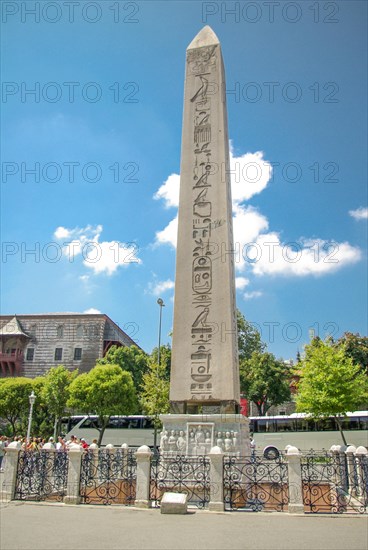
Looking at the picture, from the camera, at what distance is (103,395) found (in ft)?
103

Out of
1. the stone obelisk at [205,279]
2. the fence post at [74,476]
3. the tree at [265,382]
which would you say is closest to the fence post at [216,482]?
the stone obelisk at [205,279]

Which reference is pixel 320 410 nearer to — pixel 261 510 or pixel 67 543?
pixel 261 510

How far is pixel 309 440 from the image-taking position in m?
26.9

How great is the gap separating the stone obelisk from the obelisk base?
22 mm

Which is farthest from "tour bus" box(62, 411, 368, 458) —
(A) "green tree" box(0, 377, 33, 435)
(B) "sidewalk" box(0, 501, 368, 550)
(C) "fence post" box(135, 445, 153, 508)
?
(B) "sidewalk" box(0, 501, 368, 550)

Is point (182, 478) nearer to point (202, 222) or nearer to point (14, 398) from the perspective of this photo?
point (202, 222)

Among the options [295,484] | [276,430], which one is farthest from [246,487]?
[276,430]

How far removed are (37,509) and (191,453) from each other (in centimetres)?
336

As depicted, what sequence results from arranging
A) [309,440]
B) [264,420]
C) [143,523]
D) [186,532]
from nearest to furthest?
[186,532] < [143,523] < [309,440] < [264,420]

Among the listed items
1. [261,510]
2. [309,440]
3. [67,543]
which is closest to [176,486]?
[261,510]

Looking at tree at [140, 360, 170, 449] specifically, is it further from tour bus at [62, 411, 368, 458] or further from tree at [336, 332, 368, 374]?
tree at [336, 332, 368, 374]

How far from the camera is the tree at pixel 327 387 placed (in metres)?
23.4

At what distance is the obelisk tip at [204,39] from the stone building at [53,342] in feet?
121

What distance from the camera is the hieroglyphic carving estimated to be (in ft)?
35.1
